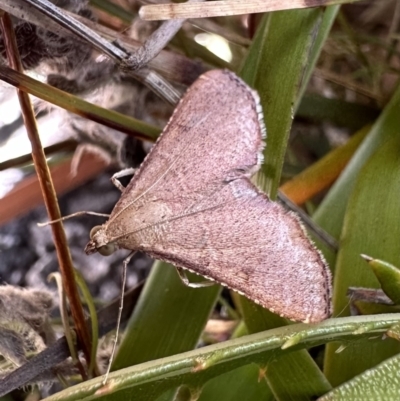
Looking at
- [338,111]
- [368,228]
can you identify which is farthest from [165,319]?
[338,111]

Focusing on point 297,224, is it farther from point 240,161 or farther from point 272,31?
point 272,31

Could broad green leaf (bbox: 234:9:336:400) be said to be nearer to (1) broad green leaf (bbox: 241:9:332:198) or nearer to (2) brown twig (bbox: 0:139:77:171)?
(1) broad green leaf (bbox: 241:9:332:198)

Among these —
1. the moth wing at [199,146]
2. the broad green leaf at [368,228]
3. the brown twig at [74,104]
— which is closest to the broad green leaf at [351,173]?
the broad green leaf at [368,228]

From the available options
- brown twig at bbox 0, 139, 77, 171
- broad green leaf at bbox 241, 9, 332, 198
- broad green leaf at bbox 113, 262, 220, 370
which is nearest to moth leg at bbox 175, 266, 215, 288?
broad green leaf at bbox 113, 262, 220, 370

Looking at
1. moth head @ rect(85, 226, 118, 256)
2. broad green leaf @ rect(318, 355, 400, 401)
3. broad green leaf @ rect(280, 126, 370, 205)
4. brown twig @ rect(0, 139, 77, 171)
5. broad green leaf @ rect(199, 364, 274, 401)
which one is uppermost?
brown twig @ rect(0, 139, 77, 171)

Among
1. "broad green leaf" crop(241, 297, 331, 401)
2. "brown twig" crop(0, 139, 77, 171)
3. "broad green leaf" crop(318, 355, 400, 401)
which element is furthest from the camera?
"brown twig" crop(0, 139, 77, 171)

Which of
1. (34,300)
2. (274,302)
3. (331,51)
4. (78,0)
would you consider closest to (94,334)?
(34,300)

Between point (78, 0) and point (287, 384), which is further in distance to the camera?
point (78, 0)
